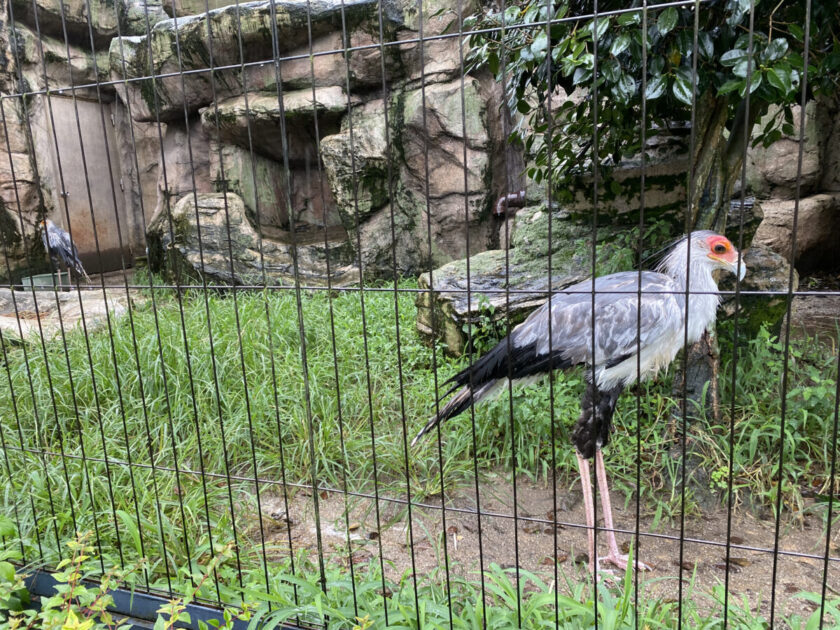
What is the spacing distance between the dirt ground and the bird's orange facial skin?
1.10 m

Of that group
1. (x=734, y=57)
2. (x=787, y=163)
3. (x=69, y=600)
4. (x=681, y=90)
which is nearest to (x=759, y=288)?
(x=681, y=90)

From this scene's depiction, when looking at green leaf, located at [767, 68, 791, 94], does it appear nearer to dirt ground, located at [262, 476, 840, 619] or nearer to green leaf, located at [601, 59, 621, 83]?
green leaf, located at [601, 59, 621, 83]

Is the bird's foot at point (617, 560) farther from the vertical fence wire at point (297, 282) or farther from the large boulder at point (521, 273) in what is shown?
the large boulder at point (521, 273)

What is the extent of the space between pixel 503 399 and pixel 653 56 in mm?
1844

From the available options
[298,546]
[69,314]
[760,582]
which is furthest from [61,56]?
[760,582]

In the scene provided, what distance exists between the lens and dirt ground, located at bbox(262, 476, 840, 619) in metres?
2.44

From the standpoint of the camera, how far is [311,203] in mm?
9031

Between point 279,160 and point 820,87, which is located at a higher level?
point 820,87

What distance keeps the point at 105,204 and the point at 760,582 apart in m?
9.87

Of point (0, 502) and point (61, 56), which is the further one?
point (61, 56)

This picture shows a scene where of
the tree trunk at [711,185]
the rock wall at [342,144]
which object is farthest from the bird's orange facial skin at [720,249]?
the rock wall at [342,144]

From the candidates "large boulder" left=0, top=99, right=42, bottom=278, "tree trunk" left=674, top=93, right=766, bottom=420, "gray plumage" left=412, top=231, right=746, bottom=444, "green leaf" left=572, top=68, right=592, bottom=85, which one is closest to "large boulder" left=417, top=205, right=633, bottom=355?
"tree trunk" left=674, top=93, right=766, bottom=420

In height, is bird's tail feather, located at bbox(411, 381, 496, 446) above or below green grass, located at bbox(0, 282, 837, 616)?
above

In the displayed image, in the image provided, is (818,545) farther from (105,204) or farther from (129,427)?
(105,204)
